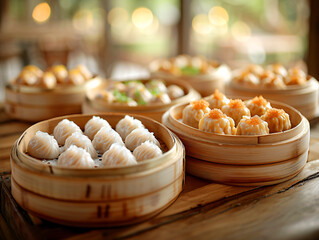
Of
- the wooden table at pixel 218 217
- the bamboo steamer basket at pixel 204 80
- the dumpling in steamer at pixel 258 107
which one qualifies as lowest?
the wooden table at pixel 218 217

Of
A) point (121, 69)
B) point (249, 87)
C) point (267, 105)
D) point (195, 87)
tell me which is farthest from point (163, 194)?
point (121, 69)

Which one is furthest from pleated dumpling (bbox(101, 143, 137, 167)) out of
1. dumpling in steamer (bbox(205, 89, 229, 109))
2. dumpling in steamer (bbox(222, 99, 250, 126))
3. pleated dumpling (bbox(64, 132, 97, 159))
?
dumpling in steamer (bbox(205, 89, 229, 109))

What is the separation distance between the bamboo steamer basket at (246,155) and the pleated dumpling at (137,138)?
18cm

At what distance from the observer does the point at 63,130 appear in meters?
1.98

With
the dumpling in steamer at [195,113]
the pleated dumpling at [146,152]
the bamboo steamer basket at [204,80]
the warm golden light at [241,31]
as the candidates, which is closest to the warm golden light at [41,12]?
the warm golden light at [241,31]

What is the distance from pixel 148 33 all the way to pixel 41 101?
29.9ft

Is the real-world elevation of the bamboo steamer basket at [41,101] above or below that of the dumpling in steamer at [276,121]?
below

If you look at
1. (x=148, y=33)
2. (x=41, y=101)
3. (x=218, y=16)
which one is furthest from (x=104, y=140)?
(x=148, y=33)

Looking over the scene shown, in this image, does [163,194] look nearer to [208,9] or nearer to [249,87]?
[249,87]

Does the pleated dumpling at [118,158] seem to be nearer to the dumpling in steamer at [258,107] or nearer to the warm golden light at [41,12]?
the dumpling in steamer at [258,107]

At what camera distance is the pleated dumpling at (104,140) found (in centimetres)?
188

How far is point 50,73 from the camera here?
315cm

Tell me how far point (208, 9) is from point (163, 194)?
26.0 feet

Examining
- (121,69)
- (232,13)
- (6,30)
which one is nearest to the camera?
(6,30)
